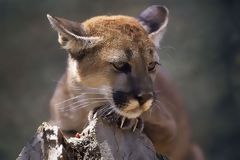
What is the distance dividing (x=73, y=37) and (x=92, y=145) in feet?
4.36

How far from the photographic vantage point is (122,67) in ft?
A: 13.8

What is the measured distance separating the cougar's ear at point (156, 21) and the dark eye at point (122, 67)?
61cm

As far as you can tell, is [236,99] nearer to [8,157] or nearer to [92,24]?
[8,157]

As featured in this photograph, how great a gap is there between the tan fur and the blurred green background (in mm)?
3381

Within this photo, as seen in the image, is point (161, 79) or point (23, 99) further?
point (23, 99)

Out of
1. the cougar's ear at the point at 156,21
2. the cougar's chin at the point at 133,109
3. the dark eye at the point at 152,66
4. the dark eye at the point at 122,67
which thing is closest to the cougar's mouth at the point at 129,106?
the cougar's chin at the point at 133,109

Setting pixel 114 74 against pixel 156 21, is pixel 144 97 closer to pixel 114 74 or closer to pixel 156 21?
pixel 114 74

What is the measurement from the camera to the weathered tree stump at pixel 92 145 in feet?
10.5

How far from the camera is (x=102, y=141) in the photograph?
10.7 ft

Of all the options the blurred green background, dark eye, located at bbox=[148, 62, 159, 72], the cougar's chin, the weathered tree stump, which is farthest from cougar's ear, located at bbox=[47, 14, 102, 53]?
the blurred green background

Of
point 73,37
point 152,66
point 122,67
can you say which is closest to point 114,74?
point 122,67

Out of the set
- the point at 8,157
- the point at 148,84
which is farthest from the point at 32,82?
the point at 148,84

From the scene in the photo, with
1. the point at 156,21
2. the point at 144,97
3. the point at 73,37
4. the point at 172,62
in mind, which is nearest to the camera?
the point at 144,97

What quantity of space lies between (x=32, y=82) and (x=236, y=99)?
10.0 feet
